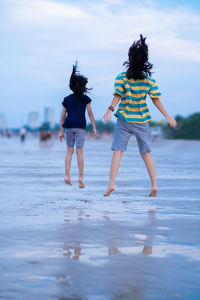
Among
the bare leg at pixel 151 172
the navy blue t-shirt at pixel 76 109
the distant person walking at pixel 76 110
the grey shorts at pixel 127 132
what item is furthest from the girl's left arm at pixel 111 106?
the navy blue t-shirt at pixel 76 109

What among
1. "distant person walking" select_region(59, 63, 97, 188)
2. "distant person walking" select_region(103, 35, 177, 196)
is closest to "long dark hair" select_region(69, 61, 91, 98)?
"distant person walking" select_region(59, 63, 97, 188)

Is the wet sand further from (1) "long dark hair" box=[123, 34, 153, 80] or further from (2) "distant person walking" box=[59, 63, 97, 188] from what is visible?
(1) "long dark hair" box=[123, 34, 153, 80]

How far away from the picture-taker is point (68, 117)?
33.5 feet

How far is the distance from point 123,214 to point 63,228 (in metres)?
1.35

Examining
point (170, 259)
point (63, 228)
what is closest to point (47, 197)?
Result: point (63, 228)

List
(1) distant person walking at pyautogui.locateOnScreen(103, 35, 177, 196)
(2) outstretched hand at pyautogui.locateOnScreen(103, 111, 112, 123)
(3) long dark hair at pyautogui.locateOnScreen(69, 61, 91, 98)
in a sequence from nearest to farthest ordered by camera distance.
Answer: (2) outstretched hand at pyautogui.locateOnScreen(103, 111, 112, 123) → (1) distant person walking at pyautogui.locateOnScreen(103, 35, 177, 196) → (3) long dark hair at pyautogui.locateOnScreen(69, 61, 91, 98)

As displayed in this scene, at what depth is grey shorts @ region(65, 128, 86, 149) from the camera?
10234mm

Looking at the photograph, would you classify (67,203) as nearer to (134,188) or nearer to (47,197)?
(47,197)

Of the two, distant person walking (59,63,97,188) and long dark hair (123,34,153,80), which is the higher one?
long dark hair (123,34,153,80)

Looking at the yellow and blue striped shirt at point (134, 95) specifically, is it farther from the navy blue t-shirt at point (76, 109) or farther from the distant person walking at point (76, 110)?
the navy blue t-shirt at point (76, 109)

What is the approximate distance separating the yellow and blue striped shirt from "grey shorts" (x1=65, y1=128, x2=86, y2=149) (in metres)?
1.87

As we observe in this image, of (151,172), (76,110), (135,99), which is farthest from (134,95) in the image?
(76,110)

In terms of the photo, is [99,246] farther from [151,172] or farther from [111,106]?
[151,172]

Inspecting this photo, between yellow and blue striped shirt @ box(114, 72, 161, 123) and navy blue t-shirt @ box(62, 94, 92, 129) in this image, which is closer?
yellow and blue striped shirt @ box(114, 72, 161, 123)
